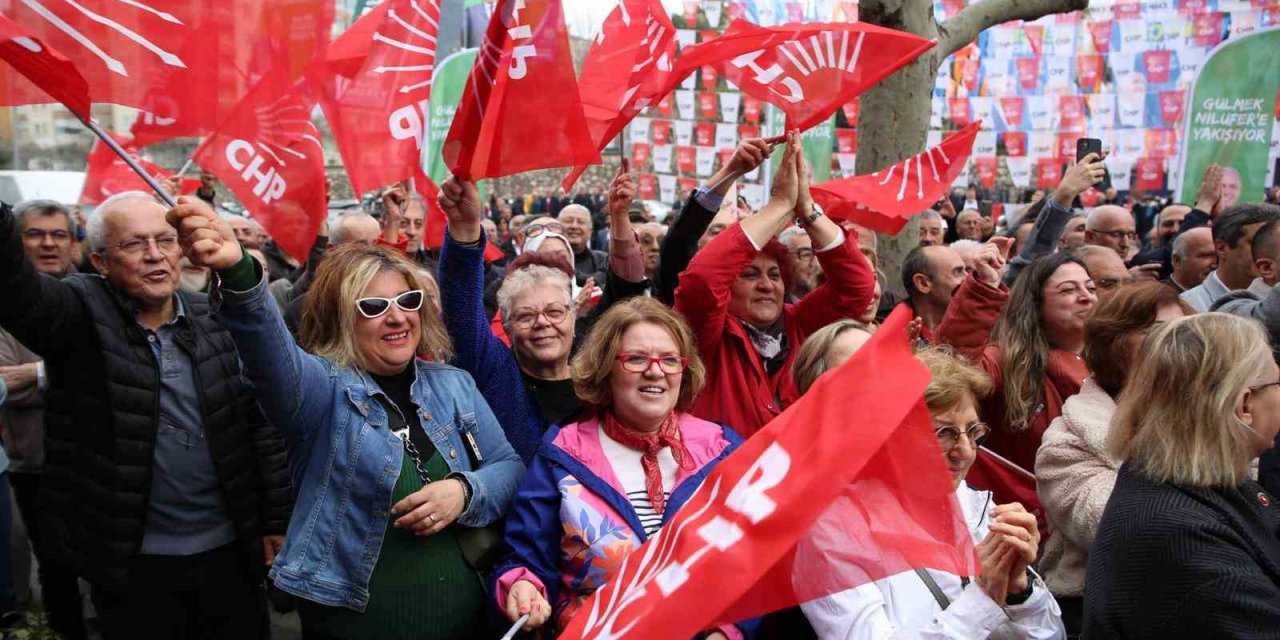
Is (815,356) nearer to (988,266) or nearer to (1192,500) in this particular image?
(1192,500)

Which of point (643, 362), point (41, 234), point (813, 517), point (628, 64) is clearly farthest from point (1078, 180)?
point (41, 234)

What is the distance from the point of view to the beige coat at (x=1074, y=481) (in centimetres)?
306

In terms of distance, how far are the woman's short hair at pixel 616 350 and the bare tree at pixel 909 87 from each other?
475 centimetres

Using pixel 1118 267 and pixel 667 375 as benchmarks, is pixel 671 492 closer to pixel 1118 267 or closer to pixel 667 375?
pixel 667 375

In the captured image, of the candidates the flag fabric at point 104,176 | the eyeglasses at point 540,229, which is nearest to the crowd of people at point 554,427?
the eyeglasses at point 540,229

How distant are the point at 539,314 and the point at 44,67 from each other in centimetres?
156

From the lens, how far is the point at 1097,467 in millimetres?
3105

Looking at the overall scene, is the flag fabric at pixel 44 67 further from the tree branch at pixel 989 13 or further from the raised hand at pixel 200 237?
the tree branch at pixel 989 13

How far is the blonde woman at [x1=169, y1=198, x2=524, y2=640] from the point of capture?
2.87 meters

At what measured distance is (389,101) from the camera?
468cm

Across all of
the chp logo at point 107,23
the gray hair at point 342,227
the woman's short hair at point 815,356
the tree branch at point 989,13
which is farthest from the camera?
the tree branch at point 989,13

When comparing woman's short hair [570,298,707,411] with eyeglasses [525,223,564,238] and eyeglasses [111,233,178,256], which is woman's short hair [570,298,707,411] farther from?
eyeglasses [525,223,564,238]

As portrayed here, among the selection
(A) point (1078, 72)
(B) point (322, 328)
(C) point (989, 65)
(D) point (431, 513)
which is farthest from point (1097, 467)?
(A) point (1078, 72)

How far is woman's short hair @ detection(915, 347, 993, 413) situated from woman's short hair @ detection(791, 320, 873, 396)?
17.3 inches
